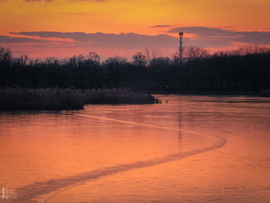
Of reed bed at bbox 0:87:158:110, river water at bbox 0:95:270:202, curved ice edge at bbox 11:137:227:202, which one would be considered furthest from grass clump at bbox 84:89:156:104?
curved ice edge at bbox 11:137:227:202

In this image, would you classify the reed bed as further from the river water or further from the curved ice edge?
the curved ice edge

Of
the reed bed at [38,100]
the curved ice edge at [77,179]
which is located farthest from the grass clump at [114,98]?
the curved ice edge at [77,179]

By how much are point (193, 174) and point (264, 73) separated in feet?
302

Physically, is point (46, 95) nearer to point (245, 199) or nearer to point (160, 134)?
point (160, 134)

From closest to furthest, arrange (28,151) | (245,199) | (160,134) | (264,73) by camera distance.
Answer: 1. (245,199)
2. (28,151)
3. (160,134)
4. (264,73)

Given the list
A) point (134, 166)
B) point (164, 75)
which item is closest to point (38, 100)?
point (134, 166)

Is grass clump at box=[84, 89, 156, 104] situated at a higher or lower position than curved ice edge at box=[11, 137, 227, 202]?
higher

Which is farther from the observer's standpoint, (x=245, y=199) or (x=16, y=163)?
(x=16, y=163)

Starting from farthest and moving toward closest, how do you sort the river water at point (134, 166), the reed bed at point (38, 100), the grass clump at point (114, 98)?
1. the grass clump at point (114, 98)
2. the reed bed at point (38, 100)
3. the river water at point (134, 166)

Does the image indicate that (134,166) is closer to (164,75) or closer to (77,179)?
(77,179)

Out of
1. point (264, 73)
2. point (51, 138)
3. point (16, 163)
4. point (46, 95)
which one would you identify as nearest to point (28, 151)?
point (16, 163)

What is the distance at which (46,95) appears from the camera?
104 ft

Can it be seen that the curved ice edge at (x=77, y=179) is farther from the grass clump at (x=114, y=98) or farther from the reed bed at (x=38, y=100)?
the grass clump at (x=114, y=98)

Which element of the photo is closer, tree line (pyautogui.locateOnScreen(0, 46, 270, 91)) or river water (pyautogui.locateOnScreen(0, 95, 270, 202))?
river water (pyautogui.locateOnScreen(0, 95, 270, 202))
